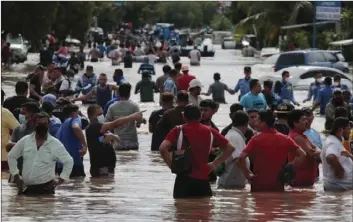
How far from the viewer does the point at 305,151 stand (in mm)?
15023

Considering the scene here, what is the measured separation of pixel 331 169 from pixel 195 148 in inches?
94.1

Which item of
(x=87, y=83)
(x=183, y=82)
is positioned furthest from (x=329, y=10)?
(x=87, y=83)

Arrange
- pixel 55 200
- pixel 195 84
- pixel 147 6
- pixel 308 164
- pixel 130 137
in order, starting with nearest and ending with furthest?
1. pixel 55 200
2. pixel 308 164
3. pixel 195 84
4. pixel 130 137
5. pixel 147 6

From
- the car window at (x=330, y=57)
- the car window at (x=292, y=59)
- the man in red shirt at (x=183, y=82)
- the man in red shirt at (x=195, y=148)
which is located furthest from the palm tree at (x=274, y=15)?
the man in red shirt at (x=195, y=148)

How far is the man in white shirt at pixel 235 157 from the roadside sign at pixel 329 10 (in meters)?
46.8

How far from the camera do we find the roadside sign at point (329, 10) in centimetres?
6119

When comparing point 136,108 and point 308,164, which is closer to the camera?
point 308,164

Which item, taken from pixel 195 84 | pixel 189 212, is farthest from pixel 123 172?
pixel 189 212

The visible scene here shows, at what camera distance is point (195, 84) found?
20.3 meters

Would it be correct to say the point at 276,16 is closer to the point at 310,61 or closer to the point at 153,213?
the point at 310,61

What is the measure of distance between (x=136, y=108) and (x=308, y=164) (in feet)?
18.4

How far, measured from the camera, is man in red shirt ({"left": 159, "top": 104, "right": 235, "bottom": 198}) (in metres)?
13.1

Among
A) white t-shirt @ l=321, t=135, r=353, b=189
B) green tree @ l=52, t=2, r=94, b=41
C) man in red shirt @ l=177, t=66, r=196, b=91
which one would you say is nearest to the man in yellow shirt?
white t-shirt @ l=321, t=135, r=353, b=189

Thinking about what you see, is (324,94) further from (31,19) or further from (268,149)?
(31,19)
